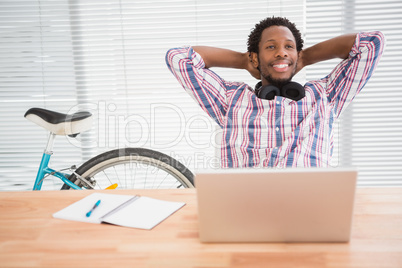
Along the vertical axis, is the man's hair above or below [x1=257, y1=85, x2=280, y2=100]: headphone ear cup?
above

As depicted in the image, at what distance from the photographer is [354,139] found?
2.47 m

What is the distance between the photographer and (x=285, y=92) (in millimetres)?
1594

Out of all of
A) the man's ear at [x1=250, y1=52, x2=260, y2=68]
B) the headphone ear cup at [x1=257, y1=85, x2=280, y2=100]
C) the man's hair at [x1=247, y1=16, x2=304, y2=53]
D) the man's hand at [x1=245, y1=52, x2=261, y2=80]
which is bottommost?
the headphone ear cup at [x1=257, y1=85, x2=280, y2=100]

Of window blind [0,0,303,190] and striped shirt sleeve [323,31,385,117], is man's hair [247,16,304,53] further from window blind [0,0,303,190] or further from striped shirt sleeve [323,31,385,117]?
window blind [0,0,303,190]

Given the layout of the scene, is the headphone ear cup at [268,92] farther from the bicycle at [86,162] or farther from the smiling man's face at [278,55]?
the bicycle at [86,162]

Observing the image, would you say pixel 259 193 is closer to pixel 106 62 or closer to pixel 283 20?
pixel 283 20

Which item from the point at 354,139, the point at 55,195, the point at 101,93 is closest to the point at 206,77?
the point at 55,195

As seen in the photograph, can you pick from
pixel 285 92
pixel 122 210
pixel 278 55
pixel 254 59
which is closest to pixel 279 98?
pixel 285 92

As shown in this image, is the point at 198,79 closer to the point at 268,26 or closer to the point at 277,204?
the point at 268,26

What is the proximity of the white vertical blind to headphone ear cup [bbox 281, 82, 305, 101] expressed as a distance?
0.87 m

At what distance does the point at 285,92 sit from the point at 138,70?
1.27 metres

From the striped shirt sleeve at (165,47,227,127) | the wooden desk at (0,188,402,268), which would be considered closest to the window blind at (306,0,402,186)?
the striped shirt sleeve at (165,47,227,127)

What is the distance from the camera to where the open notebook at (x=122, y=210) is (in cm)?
94

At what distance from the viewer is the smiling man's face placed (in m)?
1.60
